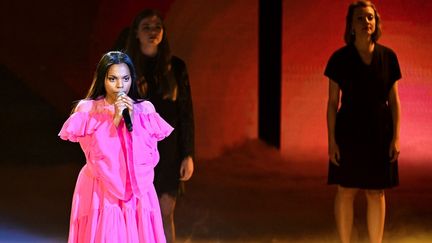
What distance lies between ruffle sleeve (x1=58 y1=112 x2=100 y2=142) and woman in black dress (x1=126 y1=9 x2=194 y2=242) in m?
1.19

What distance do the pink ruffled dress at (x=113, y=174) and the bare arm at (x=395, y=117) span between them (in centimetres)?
178

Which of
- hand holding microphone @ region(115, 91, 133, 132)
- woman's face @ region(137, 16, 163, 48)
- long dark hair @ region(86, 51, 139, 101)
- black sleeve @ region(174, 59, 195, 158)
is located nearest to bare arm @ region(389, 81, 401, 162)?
black sleeve @ region(174, 59, 195, 158)

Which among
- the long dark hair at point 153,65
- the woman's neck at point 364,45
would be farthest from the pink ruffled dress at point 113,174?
the woman's neck at point 364,45

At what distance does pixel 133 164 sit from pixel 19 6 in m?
2.24

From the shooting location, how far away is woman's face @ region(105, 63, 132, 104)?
2801mm

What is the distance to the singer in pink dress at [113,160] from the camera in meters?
2.80

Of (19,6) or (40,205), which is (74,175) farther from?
(19,6)

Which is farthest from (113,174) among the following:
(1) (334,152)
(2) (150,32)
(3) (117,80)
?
(1) (334,152)

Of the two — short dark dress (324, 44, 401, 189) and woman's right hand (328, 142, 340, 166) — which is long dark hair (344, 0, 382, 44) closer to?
short dark dress (324, 44, 401, 189)

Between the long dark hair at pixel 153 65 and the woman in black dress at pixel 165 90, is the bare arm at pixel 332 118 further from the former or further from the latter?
the long dark hair at pixel 153 65

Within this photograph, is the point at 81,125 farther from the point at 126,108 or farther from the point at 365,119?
the point at 365,119

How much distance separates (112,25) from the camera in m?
4.49

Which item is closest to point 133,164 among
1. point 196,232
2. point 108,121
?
point 108,121

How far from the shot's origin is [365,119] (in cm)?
409
